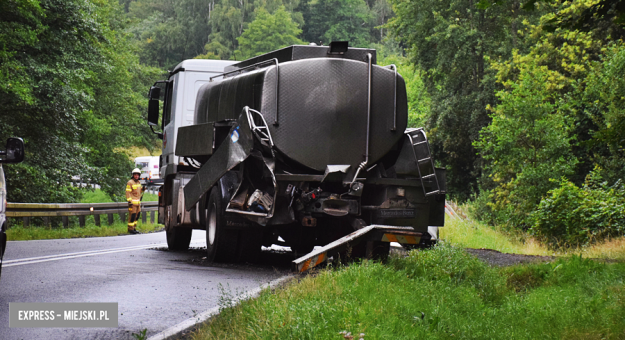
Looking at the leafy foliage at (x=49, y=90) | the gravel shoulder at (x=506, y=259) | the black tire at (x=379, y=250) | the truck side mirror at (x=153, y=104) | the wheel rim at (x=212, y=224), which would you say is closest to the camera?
the black tire at (x=379, y=250)

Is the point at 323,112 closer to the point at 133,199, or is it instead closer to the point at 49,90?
the point at 133,199

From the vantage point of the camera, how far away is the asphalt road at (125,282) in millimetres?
5602

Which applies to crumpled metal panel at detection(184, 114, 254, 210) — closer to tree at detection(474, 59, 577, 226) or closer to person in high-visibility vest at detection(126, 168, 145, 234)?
person in high-visibility vest at detection(126, 168, 145, 234)

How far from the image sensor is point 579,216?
1580 cm

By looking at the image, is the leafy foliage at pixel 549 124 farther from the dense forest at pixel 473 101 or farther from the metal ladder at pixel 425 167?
the metal ladder at pixel 425 167

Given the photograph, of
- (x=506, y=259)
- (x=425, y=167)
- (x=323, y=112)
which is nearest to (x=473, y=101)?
(x=506, y=259)

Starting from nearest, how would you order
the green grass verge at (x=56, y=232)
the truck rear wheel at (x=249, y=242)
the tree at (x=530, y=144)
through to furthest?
1. the truck rear wheel at (x=249, y=242)
2. the green grass verge at (x=56, y=232)
3. the tree at (x=530, y=144)

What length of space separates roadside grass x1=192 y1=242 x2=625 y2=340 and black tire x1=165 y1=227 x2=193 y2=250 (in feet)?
15.2

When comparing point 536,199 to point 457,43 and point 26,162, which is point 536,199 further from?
point 26,162

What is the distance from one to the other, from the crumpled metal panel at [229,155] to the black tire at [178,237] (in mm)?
3104

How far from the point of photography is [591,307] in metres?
7.48

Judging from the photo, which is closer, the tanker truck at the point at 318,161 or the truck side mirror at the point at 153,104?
the tanker truck at the point at 318,161

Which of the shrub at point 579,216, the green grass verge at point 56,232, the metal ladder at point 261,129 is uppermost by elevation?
the metal ladder at point 261,129

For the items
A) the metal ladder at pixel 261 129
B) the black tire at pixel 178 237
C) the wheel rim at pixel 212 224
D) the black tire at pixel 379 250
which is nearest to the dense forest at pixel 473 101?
the black tire at pixel 379 250
